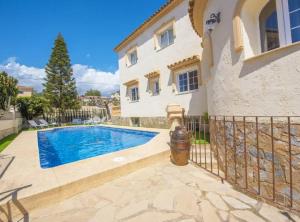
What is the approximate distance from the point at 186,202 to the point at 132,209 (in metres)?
1.19

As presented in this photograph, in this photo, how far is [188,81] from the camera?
44.3ft

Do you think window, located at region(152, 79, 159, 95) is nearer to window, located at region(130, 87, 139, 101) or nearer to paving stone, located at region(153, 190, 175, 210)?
window, located at region(130, 87, 139, 101)

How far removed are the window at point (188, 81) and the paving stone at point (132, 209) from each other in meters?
10.2

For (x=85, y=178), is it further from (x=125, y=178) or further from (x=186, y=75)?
(x=186, y=75)

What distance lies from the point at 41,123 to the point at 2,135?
35.1ft

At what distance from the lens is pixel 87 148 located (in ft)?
39.8

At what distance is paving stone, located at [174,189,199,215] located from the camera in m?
3.81

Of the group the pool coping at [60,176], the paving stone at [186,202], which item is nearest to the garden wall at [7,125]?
the pool coping at [60,176]

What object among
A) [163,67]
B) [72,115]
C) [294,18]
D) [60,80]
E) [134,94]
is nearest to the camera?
[294,18]

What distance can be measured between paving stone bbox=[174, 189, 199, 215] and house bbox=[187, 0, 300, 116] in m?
2.61

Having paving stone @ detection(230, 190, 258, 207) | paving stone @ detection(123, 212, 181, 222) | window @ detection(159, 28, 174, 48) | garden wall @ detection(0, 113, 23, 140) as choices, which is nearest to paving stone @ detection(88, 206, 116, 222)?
paving stone @ detection(123, 212, 181, 222)

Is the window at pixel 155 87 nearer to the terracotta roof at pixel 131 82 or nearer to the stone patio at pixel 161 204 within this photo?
the terracotta roof at pixel 131 82

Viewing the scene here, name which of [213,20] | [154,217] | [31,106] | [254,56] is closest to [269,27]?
[254,56]

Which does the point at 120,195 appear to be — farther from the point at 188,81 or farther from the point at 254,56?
the point at 188,81
